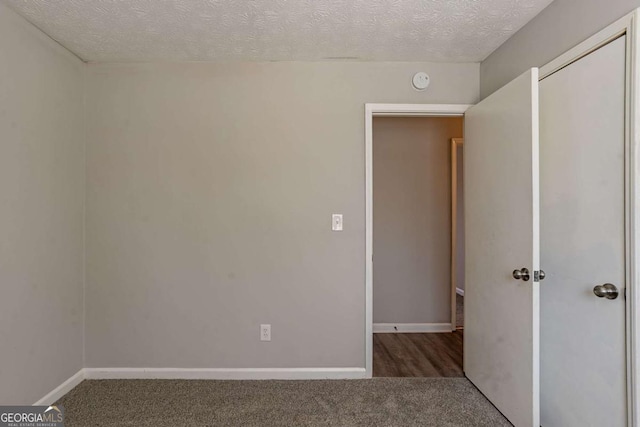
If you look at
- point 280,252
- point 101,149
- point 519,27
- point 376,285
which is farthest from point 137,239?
point 519,27

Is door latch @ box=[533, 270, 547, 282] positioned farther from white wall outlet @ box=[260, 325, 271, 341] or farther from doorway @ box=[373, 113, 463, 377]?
doorway @ box=[373, 113, 463, 377]

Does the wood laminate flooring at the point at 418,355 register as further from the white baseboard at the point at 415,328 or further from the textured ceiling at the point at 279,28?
the textured ceiling at the point at 279,28

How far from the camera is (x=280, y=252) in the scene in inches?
98.3

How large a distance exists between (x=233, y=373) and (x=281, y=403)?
51 centimetres

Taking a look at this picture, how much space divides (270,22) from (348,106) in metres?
0.81

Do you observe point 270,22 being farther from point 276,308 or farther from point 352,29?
point 276,308

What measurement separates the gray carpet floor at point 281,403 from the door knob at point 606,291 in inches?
39.9

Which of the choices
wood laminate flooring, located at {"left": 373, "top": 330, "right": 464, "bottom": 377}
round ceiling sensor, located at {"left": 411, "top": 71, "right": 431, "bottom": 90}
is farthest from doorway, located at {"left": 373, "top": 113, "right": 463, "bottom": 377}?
round ceiling sensor, located at {"left": 411, "top": 71, "right": 431, "bottom": 90}

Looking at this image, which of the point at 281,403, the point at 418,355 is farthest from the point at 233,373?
the point at 418,355

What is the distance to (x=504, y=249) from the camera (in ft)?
6.36

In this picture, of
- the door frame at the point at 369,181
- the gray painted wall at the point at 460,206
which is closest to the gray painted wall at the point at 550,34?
the door frame at the point at 369,181

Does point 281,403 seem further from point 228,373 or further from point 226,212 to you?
point 226,212

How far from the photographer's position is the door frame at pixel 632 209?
1.31 m

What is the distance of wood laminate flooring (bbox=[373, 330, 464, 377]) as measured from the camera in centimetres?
260
